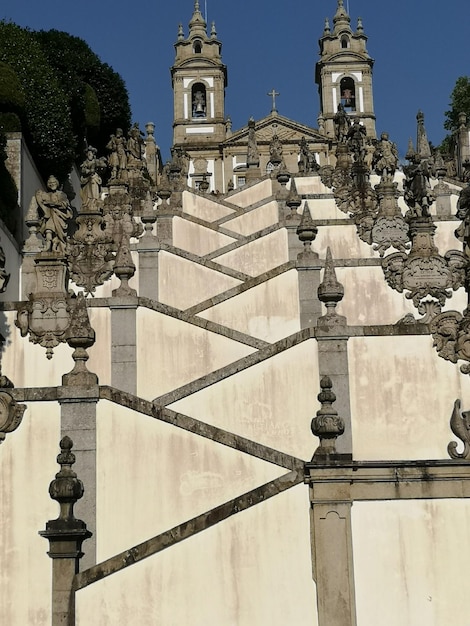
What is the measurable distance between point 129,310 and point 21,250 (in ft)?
23.3

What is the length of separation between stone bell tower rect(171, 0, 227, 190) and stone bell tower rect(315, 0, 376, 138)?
7713mm

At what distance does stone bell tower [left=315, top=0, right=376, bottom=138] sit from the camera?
269 ft

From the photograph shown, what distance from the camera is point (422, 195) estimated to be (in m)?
21.7

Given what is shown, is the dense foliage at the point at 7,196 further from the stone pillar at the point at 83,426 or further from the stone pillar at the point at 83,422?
the stone pillar at the point at 83,426

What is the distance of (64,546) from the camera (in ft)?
40.2

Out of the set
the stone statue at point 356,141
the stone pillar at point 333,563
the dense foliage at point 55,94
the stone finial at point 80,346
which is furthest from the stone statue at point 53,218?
the stone statue at point 356,141

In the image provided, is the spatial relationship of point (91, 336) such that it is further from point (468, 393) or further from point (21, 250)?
point (21, 250)

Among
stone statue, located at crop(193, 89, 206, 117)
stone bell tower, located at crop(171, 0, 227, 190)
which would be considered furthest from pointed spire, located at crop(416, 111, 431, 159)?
stone statue, located at crop(193, 89, 206, 117)

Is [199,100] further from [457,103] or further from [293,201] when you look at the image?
[293,201]

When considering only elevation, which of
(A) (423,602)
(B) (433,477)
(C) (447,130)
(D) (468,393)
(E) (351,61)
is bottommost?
(A) (423,602)

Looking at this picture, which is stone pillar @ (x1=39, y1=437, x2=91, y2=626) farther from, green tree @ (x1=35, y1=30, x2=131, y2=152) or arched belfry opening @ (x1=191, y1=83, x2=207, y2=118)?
arched belfry opening @ (x1=191, y1=83, x2=207, y2=118)

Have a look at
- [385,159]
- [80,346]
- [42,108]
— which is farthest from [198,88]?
[80,346]

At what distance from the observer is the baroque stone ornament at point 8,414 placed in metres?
14.3

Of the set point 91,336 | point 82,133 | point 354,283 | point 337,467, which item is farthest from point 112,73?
point 337,467
